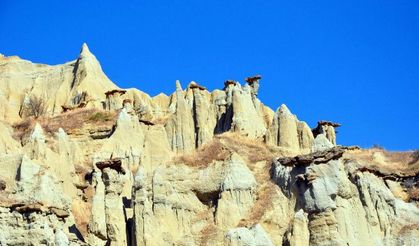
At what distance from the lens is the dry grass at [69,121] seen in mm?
63875

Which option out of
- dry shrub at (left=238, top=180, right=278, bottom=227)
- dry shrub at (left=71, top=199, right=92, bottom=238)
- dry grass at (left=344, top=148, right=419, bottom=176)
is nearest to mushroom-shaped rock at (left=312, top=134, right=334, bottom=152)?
dry grass at (left=344, top=148, right=419, bottom=176)

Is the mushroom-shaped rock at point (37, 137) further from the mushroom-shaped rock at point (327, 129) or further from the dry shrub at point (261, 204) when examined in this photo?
the mushroom-shaped rock at point (327, 129)

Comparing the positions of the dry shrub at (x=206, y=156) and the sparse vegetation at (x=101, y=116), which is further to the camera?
the sparse vegetation at (x=101, y=116)

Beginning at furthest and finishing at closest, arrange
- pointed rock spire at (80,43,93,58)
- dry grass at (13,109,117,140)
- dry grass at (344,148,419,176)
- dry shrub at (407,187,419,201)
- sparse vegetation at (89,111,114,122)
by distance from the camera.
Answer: pointed rock spire at (80,43,93,58), sparse vegetation at (89,111,114,122), dry grass at (13,109,117,140), dry grass at (344,148,419,176), dry shrub at (407,187,419,201)

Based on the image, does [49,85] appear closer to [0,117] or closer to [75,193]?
[0,117]

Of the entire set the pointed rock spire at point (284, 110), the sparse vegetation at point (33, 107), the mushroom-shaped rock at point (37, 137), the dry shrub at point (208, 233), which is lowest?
the dry shrub at point (208, 233)

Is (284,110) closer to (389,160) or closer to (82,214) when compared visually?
(389,160)

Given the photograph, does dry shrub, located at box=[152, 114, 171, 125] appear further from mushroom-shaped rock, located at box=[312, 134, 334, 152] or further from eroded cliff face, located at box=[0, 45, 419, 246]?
mushroom-shaped rock, located at box=[312, 134, 334, 152]

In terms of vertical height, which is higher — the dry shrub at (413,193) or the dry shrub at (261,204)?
the dry shrub at (413,193)

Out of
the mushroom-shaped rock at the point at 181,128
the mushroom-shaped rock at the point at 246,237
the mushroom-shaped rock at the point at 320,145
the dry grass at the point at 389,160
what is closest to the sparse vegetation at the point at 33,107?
the mushroom-shaped rock at the point at 181,128

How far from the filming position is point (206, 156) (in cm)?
5288

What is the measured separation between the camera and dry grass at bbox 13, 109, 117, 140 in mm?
63875

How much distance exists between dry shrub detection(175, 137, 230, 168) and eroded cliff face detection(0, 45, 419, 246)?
0.06 metres

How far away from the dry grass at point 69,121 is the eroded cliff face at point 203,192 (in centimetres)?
268
